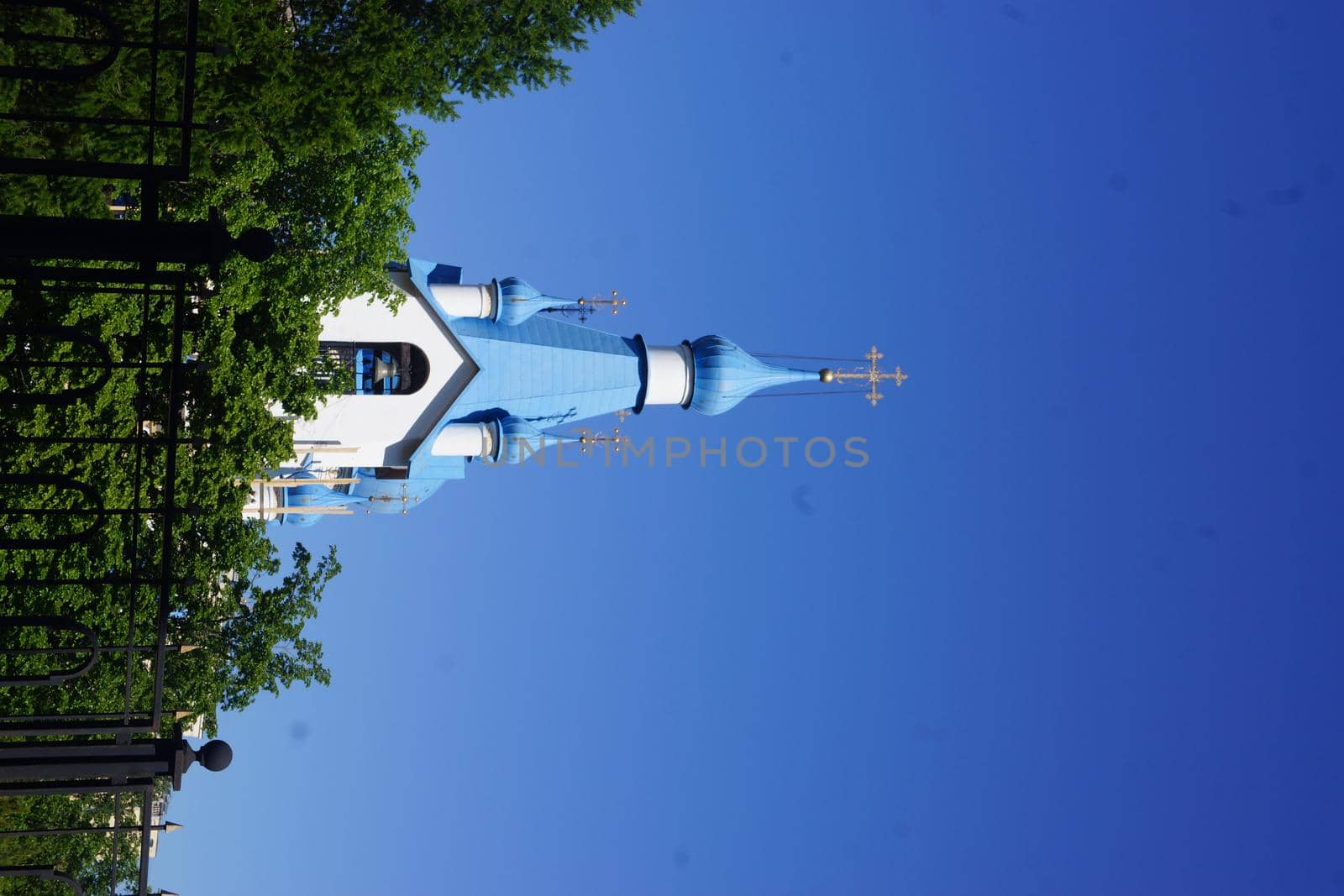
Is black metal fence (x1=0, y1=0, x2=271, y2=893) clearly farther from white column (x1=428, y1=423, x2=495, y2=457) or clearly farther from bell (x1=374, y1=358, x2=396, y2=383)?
white column (x1=428, y1=423, x2=495, y2=457)

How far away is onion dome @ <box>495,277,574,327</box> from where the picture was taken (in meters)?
35.7

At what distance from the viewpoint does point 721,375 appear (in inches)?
1510

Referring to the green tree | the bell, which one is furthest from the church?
the green tree

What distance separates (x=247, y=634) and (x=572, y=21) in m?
15.1

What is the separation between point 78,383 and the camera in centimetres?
2262

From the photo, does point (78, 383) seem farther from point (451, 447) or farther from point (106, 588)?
point (451, 447)

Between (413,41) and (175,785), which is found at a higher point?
(413,41)

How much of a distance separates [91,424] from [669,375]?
18.7m

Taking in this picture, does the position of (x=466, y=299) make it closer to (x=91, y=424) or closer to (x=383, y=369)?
(x=383, y=369)

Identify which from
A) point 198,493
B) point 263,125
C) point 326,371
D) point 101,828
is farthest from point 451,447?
point 101,828

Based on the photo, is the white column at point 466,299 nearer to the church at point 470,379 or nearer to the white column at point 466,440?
the church at point 470,379

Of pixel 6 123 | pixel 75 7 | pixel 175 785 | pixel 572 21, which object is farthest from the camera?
pixel 572 21

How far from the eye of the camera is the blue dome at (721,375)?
38.4 metres

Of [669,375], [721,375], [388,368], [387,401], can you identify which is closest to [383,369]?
[388,368]
